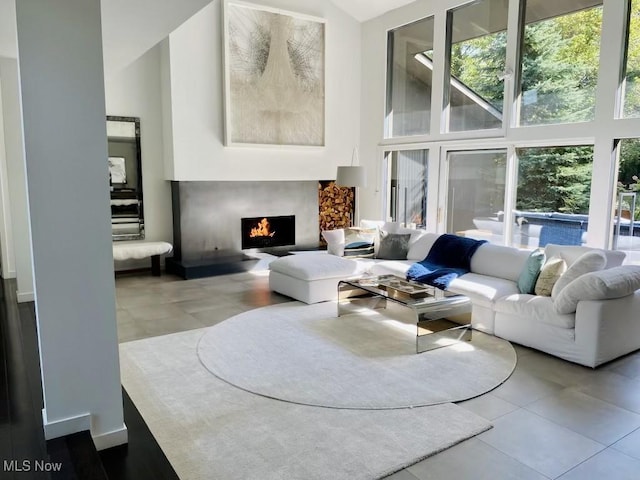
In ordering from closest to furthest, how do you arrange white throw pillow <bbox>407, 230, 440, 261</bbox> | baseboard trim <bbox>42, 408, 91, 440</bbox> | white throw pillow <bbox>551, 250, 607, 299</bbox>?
1. baseboard trim <bbox>42, 408, 91, 440</bbox>
2. white throw pillow <bbox>551, 250, 607, 299</bbox>
3. white throw pillow <bbox>407, 230, 440, 261</bbox>

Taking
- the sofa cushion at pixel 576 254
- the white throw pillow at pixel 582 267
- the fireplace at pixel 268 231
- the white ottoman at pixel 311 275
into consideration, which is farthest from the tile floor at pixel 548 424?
the fireplace at pixel 268 231

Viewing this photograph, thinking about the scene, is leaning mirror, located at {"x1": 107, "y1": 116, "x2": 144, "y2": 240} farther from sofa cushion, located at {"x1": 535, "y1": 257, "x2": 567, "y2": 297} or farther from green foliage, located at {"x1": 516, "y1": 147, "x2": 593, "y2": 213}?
sofa cushion, located at {"x1": 535, "y1": 257, "x2": 567, "y2": 297}

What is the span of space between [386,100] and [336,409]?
6286mm

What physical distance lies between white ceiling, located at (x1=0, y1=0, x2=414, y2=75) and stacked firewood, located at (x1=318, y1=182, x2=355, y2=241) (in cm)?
440

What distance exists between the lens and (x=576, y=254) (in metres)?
4.61

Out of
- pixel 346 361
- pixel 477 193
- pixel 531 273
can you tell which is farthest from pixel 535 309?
pixel 477 193

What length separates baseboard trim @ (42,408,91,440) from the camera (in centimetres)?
233

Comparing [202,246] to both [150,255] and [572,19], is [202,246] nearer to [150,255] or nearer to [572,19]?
[150,255]

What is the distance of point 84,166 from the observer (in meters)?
2.24

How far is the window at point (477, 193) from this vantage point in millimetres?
6727

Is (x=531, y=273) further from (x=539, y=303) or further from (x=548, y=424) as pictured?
(x=548, y=424)

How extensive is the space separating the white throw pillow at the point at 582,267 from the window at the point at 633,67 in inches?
78.5

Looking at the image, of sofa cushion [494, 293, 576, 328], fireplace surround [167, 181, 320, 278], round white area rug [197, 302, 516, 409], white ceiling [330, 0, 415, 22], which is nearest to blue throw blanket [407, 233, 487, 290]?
round white area rug [197, 302, 516, 409]

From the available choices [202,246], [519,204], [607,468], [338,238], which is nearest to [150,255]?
[202,246]
